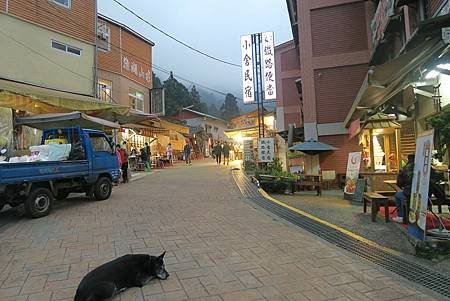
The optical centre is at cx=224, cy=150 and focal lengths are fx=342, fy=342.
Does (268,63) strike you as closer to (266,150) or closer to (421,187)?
(266,150)

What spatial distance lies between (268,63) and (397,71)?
1749 cm

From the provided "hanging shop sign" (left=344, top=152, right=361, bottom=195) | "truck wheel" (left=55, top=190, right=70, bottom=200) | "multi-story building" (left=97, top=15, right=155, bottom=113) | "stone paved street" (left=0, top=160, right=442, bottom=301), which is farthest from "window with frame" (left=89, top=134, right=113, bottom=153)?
"multi-story building" (left=97, top=15, right=155, bottom=113)

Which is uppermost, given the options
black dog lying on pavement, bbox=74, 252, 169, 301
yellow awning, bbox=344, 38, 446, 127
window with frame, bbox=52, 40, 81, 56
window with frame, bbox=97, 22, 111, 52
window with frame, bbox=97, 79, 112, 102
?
window with frame, bbox=97, 22, 111, 52

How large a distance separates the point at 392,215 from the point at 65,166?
8.25 meters

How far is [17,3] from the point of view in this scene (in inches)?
577

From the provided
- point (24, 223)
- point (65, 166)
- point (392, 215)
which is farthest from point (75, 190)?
point (392, 215)

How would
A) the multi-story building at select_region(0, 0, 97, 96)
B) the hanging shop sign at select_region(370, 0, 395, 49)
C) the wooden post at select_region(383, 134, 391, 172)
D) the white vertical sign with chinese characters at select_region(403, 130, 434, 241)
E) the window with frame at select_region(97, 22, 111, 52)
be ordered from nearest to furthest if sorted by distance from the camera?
the white vertical sign with chinese characters at select_region(403, 130, 434, 241) < the hanging shop sign at select_region(370, 0, 395, 49) < the multi-story building at select_region(0, 0, 97, 96) < the wooden post at select_region(383, 134, 391, 172) < the window with frame at select_region(97, 22, 111, 52)

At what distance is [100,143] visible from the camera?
1055 centimetres

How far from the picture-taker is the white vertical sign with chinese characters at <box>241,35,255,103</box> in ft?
77.7

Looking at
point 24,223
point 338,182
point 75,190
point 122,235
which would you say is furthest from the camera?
point 338,182

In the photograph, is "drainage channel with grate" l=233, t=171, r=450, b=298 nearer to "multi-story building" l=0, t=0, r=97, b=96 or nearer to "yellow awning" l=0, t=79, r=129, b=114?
"yellow awning" l=0, t=79, r=129, b=114

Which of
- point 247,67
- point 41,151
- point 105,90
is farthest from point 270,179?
point 105,90

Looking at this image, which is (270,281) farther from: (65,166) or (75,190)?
(75,190)

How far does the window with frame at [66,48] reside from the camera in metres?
16.5
